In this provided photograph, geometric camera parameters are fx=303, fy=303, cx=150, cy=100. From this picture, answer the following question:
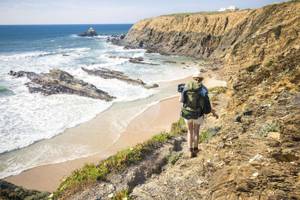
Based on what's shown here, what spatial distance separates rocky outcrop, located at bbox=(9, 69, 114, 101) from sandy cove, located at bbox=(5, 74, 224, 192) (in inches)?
218

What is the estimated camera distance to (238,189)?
5.02 m

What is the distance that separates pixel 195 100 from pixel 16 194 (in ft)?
22.4

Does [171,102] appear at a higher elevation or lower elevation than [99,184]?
lower

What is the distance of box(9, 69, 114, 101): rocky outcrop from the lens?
1057 inches

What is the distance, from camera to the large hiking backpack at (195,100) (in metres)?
6.72

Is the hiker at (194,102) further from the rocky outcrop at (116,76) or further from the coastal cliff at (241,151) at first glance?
the rocky outcrop at (116,76)

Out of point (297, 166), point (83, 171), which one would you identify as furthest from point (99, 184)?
point (297, 166)

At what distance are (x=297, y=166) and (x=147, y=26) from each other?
76.5 metres

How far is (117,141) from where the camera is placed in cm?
1623

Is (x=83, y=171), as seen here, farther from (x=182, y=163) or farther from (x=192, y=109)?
(x=192, y=109)

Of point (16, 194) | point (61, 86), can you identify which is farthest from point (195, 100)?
point (61, 86)

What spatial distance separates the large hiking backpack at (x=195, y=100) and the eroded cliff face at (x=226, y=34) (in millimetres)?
4519

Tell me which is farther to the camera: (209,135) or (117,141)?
(117,141)

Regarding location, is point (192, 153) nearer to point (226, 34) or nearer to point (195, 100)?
point (195, 100)
